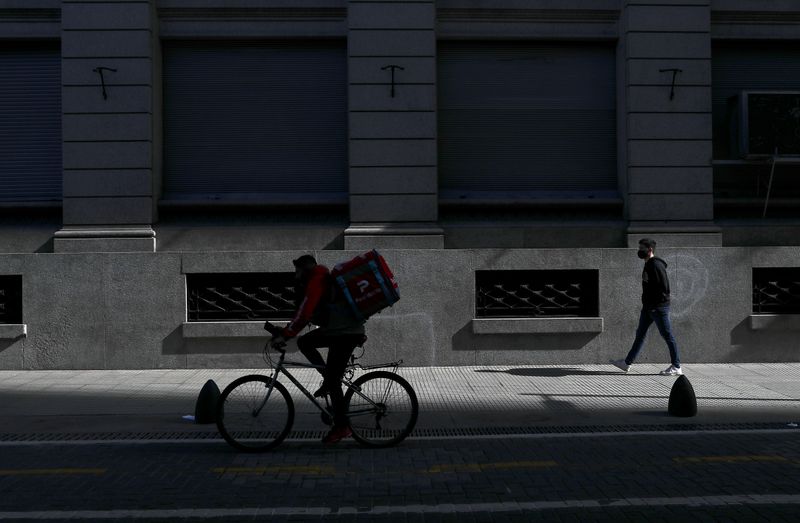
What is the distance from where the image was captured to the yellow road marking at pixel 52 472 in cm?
666

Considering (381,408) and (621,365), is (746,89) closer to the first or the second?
(621,365)

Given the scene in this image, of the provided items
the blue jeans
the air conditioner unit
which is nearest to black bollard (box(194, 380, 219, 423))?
the blue jeans

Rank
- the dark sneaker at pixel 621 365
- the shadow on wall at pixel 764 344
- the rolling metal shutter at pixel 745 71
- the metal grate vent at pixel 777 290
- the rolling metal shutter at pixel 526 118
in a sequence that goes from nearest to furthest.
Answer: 1. the dark sneaker at pixel 621 365
2. the shadow on wall at pixel 764 344
3. the metal grate vent at pixel 777 290
4. the rolling metal shutter at pixel 526 118
5. the rolling metal shutter at pixel 745 71

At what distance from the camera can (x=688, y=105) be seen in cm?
1336

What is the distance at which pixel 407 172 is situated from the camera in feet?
43.3

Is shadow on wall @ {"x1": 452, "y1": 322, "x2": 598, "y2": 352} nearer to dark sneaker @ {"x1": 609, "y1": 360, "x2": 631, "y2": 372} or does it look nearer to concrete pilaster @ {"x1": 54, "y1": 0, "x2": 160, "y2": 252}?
dark sneaker @ {"x1": 609, "y1": 360, "x2": 631, "y2": 372}

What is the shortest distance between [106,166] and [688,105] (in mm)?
9310

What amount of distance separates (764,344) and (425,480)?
28.2 ft

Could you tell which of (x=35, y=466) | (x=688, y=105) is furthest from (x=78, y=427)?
(x=688, y=105)

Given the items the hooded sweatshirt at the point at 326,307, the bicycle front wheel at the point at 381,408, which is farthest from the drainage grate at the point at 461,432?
the hooded sweatshirt at the point at 326,307

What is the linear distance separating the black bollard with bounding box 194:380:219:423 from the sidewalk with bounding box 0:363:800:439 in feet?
0.33

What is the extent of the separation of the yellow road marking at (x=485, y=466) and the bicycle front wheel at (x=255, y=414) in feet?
4.89

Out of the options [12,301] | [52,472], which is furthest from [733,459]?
[12,301]

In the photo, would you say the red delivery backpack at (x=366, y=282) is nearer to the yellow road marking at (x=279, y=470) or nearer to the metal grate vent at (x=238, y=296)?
the yellow road marking at (x=279, y=470)
